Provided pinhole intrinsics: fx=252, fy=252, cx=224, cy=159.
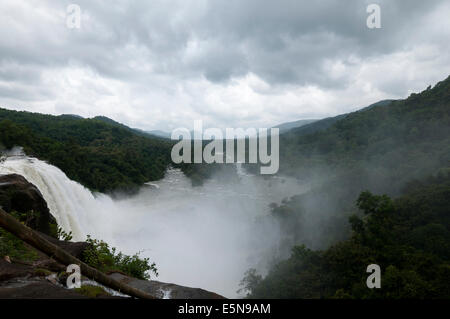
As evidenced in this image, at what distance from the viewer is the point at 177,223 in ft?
136

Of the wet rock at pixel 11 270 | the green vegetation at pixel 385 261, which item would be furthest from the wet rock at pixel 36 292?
the green vegetation at pixel 385 261

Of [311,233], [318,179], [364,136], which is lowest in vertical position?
[311,233]

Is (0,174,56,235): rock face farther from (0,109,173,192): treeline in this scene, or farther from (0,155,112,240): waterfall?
(0,109,173,192): treeline

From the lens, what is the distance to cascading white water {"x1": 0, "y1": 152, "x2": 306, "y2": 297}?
653 inches

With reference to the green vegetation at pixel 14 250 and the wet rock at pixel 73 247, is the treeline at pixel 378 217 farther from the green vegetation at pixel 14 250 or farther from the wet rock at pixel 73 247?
the green vegetation at pixel 14 250

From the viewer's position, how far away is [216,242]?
4094 cm

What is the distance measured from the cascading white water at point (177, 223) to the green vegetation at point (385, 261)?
12.2 meters

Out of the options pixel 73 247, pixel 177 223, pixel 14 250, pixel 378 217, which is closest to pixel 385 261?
pixel 378 217

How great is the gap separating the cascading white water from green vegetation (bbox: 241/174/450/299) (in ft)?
39.9

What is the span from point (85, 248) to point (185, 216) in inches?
1512

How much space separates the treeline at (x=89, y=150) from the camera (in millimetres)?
34766

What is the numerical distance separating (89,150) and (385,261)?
189 ft

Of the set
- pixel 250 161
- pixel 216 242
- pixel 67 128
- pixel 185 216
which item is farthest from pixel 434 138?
pixel 67 128
